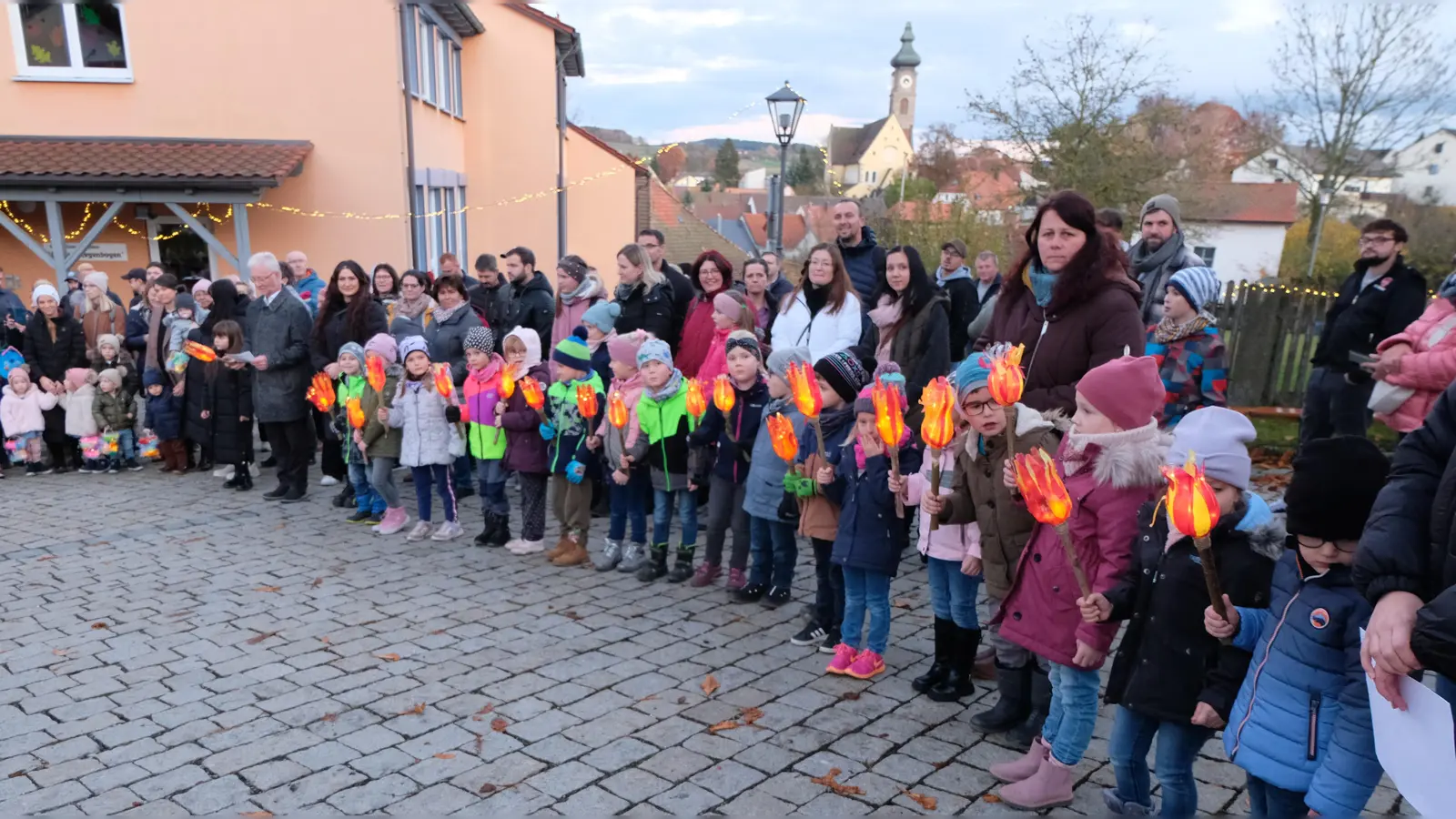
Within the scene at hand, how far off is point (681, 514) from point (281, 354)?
402 cm

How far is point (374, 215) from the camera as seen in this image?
48.0 ft

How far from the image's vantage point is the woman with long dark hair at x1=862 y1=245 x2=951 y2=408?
558cm

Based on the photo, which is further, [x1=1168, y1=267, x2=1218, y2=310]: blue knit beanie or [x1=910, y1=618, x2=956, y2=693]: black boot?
[x1=1168, y1=267, x2=1218, y2=310]: blue knit beanie

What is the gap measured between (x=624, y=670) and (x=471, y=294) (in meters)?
6.44

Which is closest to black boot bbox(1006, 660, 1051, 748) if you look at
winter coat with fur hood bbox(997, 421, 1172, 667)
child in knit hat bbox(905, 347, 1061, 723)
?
child in knit hat bbox(905, 347, 1061, 723)

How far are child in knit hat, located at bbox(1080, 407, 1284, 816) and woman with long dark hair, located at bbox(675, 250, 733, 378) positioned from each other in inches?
179

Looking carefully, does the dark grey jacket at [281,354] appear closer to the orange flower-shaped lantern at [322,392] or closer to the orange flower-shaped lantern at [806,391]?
the orange flower-shaped lantern at [322,392]

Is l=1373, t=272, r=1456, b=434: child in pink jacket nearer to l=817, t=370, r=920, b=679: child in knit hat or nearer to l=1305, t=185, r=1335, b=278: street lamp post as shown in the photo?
l=817, t=370, r=920, b=679: child in knit hat

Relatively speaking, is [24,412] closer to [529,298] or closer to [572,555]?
[529,298]

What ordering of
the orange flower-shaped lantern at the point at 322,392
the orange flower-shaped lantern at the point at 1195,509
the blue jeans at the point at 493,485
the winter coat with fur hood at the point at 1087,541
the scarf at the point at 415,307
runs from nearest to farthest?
the orange flower-shaped lantern at the point at 1195,509 < the winter coat with fur hood at the point at 1087,541 < the blue jeans at the point at 493,485 < the orange flower-shaped lantern at the point at 322,392 < the scarf at the point at 415,307

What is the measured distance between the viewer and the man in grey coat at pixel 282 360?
25.5 ft

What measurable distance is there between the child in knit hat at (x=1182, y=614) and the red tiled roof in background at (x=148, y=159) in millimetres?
13158

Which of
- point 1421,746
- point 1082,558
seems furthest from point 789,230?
point 1421,746

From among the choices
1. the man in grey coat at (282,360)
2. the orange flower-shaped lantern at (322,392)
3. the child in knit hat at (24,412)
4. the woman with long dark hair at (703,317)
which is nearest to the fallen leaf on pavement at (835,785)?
the woman with long dark hair at (703,317)
